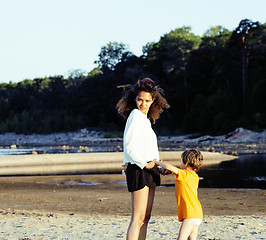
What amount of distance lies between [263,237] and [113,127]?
48895mm

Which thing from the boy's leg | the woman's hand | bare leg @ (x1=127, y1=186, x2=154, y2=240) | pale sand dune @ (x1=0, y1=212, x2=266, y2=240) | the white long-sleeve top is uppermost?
the white long-sleeve top

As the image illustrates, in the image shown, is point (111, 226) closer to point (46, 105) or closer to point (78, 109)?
point (78, 109)

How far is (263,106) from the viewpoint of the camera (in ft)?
117

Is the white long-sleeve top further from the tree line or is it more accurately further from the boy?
the tree line

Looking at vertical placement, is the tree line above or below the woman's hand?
above

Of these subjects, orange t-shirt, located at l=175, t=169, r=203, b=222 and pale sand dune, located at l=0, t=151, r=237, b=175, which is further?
pale sand dune, located at l=0, t=151, r=237, b=175

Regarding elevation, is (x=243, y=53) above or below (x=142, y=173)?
above

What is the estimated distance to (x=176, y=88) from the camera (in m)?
47.1

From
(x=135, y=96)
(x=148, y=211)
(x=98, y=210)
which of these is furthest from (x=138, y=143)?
(x=98, y=210)

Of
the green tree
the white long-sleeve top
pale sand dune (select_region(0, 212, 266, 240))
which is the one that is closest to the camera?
the white long-sleeve top

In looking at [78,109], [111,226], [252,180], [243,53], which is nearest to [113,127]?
[78,109]

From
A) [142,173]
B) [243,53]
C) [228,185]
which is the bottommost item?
[228,185]

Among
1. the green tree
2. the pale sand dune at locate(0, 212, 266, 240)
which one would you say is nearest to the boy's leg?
the pale sand dune at locate(0, 212, 266, 240)

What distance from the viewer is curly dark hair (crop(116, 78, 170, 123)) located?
3699mm
